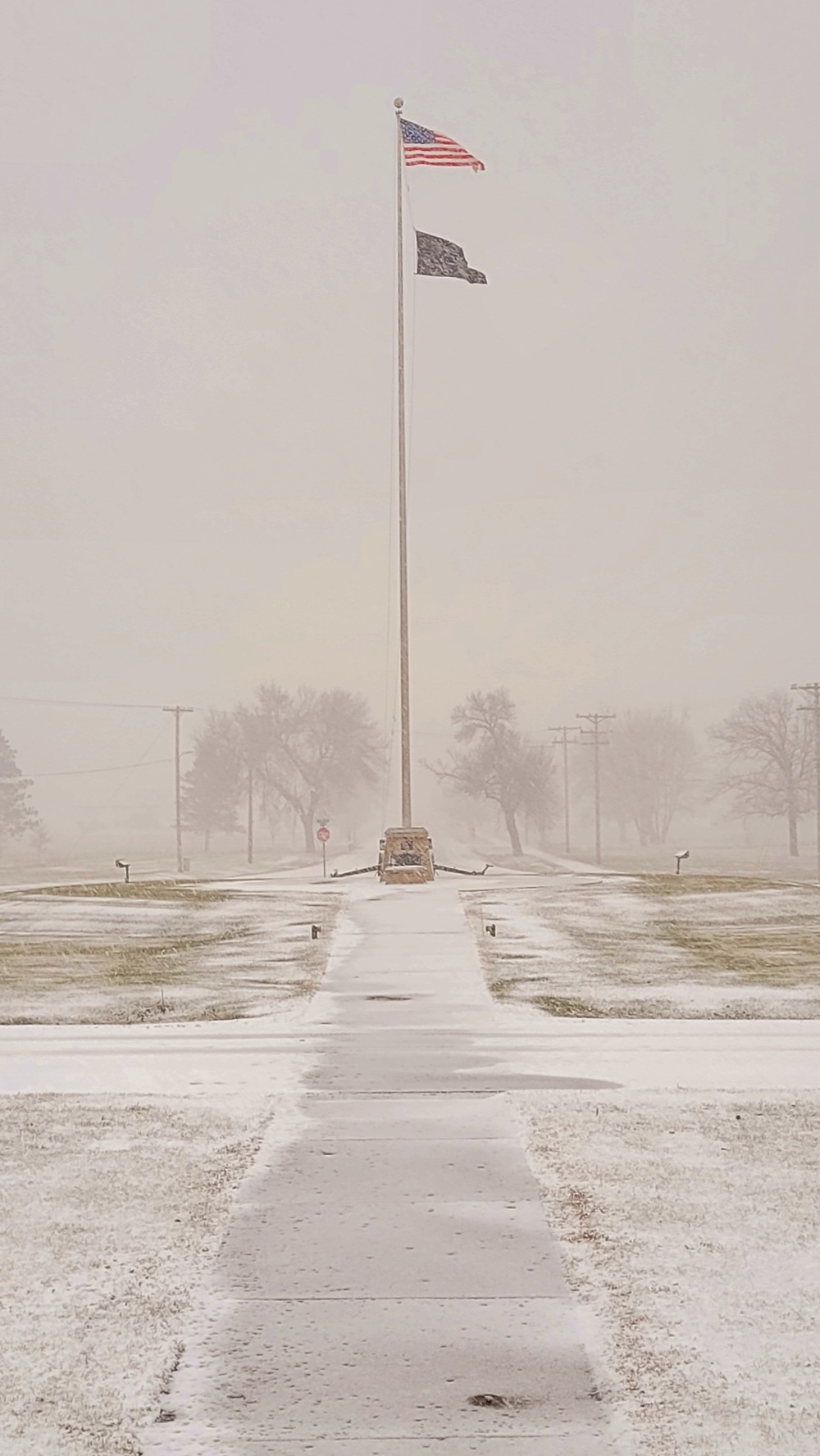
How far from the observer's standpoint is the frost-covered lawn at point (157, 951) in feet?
50.5

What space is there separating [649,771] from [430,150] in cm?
8947

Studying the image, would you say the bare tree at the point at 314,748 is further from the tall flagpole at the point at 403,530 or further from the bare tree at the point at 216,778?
the tall flagpole at the point at 403,530

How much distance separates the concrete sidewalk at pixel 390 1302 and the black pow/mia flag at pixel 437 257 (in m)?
24.5

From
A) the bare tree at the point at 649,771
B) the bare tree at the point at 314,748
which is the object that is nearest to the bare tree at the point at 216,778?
the bare tree at the point at 314,748

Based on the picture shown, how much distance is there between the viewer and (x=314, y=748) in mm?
97125

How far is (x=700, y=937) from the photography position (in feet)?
70.5

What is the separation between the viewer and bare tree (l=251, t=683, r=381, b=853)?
3775 inches

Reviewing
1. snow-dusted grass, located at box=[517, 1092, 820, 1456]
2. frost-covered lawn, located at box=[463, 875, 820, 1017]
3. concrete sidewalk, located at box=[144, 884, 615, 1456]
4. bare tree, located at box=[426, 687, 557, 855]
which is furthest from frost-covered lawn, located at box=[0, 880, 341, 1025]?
bare tree, located at box=[426, 687, 557, 855]

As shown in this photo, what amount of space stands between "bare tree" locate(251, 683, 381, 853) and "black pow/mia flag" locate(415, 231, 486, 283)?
64.6 meters

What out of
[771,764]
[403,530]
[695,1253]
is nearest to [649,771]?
[771,764]

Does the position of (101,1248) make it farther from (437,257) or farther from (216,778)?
(216,778)

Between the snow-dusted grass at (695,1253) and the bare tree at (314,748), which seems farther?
the bare tree at (314,748)

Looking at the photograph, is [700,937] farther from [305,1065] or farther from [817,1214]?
[817,1214]

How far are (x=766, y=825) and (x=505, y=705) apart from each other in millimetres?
68364
